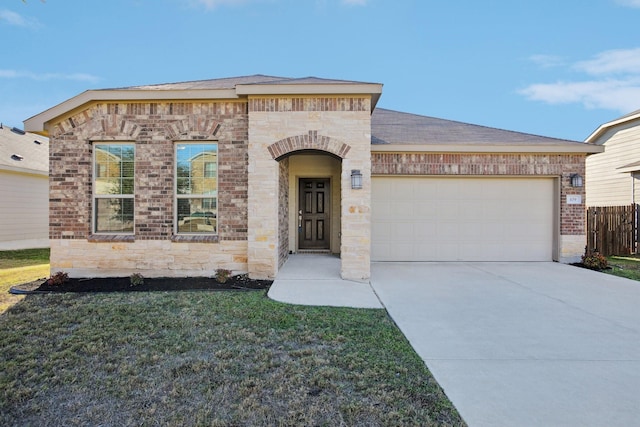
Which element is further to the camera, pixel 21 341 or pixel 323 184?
pixel 323 184

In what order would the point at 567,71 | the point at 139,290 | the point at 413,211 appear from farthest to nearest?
the point at 567,71 → the point at 413,211 → the point at 139,290

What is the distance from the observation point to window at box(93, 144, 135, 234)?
22.6 feet

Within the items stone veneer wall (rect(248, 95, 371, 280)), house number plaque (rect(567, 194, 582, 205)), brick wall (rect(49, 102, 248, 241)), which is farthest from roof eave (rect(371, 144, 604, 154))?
brick wall (rect(49, 102, 248, 241))

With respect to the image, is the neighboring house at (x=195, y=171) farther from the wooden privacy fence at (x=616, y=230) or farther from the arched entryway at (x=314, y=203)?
the wooden privacy fence at (x=616, y=230)

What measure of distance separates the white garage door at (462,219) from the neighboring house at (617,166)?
21.0ft

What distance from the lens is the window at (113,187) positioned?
272 inches

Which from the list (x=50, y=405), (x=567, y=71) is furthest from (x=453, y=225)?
(x=567, y=71)

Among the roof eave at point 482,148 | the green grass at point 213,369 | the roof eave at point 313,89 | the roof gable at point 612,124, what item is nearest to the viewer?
the green grass at point 213,369

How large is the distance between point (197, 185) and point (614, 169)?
52.9 feet

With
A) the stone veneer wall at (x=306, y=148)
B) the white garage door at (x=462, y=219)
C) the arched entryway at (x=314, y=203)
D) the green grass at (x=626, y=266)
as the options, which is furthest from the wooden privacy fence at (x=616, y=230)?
the stone veneer wall at (x=306, y=148)

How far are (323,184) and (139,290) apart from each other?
5644mm

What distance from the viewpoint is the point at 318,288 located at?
5871mm

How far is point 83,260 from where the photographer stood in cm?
682

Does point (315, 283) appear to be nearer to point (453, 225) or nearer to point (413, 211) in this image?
point (413, 211)
